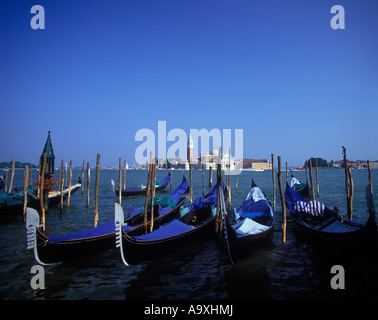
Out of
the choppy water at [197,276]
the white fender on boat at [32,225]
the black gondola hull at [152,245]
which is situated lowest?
the choppy water at [197,276]

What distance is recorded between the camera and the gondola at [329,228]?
491 centimetres

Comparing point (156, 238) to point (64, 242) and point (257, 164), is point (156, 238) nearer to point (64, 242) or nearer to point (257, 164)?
point (64, 242)

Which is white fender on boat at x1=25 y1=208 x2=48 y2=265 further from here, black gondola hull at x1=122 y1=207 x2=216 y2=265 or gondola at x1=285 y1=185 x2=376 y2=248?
gondola at x1=285 y1=185 x2=376 y2=248

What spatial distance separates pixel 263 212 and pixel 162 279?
4219 millimetres

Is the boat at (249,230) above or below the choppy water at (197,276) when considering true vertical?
above

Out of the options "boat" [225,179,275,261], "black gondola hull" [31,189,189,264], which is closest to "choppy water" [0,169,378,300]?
"black gondola hull" [31,189,189,264]

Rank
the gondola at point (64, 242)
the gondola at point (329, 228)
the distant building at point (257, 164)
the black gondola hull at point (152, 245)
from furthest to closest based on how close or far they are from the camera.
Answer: the distant building at point (257, 164) < the gondola at point (329, 228) < the black gondola hull at point (152, 245) < the gondola at point (64, 242)

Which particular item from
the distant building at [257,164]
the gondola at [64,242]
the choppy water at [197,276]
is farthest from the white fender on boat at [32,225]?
the distant building at [257,164]

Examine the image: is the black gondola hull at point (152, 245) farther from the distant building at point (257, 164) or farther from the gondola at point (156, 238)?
the distant building at point (257, 164)

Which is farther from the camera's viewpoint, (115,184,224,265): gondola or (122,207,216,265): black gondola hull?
(122,207,216,265): black gondola hull

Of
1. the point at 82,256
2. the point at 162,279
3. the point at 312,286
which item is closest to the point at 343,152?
the point at 312,286

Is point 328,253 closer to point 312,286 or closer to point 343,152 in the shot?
point 312,286

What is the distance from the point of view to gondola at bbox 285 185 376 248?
491 cm
